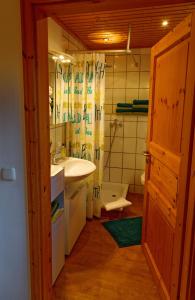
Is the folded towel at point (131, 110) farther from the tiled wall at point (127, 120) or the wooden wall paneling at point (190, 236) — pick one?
the wooden wall paneling at point (190, 236)

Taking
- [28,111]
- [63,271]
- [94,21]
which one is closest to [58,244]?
[63,271]

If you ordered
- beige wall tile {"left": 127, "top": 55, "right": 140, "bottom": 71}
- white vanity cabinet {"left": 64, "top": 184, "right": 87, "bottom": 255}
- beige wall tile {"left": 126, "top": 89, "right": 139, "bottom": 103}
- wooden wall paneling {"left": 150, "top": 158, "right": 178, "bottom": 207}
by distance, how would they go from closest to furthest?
wooden wall paneling {"left": 150, "top": 158, "right": 178, "bottom": 207} → white vanity cabinet {"left": 64, "top": 184, "right": 87, "bottom": 255} → beige wall tile {"left": 127, "top": 55, "right": 140, "bottom": 71} → beige wall tile {"left": 126, "top": 89, "right": 139, "bottom": 103}

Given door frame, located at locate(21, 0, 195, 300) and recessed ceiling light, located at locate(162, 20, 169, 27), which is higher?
recessed ceiling light, located at locate(162, 20, 169, 27)

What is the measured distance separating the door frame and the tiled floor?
0.42m

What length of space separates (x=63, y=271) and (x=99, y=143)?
1416mm

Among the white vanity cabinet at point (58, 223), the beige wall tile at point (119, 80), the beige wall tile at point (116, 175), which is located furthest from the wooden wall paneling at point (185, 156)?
the beige wall tile at point (116, 175)

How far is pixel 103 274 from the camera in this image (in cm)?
198

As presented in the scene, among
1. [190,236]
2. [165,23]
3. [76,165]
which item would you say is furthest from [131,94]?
[190,236]

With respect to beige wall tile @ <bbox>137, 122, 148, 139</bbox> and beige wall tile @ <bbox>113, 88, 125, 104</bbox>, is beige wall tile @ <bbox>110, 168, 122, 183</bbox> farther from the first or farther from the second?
beige wall tile @ <bbox>113, 88, 125, 104</bbox>

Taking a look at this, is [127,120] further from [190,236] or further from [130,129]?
[190,236]

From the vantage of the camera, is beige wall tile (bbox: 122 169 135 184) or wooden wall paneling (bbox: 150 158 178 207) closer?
wooden wall paneling (bbox: 150 158 178 207)

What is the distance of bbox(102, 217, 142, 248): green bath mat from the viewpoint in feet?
8.01

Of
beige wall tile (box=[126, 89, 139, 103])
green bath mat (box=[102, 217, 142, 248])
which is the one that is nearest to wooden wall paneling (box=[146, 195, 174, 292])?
green bath mat (box=[102, 217, 142, 248])

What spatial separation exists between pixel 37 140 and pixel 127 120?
2.47m
